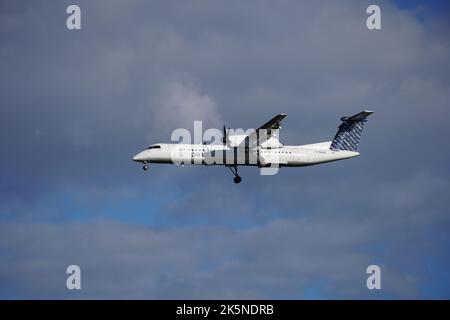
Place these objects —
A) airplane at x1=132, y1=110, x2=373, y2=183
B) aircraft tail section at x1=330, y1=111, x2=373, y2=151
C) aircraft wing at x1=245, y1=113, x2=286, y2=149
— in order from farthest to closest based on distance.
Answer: aircraft tail section at x1=330, y1=111, x2=373, y2=151, airplane at x1=132, y1=110, x2=373, y2=183, aircraft wing at x1=245, y1=113, x2=286, y2=149

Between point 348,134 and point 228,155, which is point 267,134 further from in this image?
point 348,134

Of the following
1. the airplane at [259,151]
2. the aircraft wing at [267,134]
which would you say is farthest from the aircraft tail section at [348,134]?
the aircraft wing at [267,134]

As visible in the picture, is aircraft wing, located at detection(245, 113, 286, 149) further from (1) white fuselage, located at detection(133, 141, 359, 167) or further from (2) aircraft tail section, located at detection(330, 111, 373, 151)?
(2) aircraft tail section, located at detection(330, 111, 373, 151)

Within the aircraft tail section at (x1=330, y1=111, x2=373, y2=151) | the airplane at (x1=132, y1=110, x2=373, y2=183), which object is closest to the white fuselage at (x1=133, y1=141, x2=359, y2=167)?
the airplane at (x1=132, y1=110, x2=373, y2=183)

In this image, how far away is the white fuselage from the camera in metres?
72.0

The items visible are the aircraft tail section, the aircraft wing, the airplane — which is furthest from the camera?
the aircraft tail section

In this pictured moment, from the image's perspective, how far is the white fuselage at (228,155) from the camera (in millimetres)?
72000

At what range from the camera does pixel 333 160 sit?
247 ft

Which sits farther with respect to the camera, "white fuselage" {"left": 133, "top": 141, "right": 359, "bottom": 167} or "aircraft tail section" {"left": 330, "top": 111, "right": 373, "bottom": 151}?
"aircraft tail section" {"left": 330, "top": 111, "right": 373, "bottom": 151}

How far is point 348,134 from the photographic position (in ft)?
246

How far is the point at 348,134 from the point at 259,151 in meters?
8.39

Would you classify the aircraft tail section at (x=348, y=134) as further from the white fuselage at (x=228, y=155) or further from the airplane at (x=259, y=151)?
the white fuselage at (x=228, y=155)
